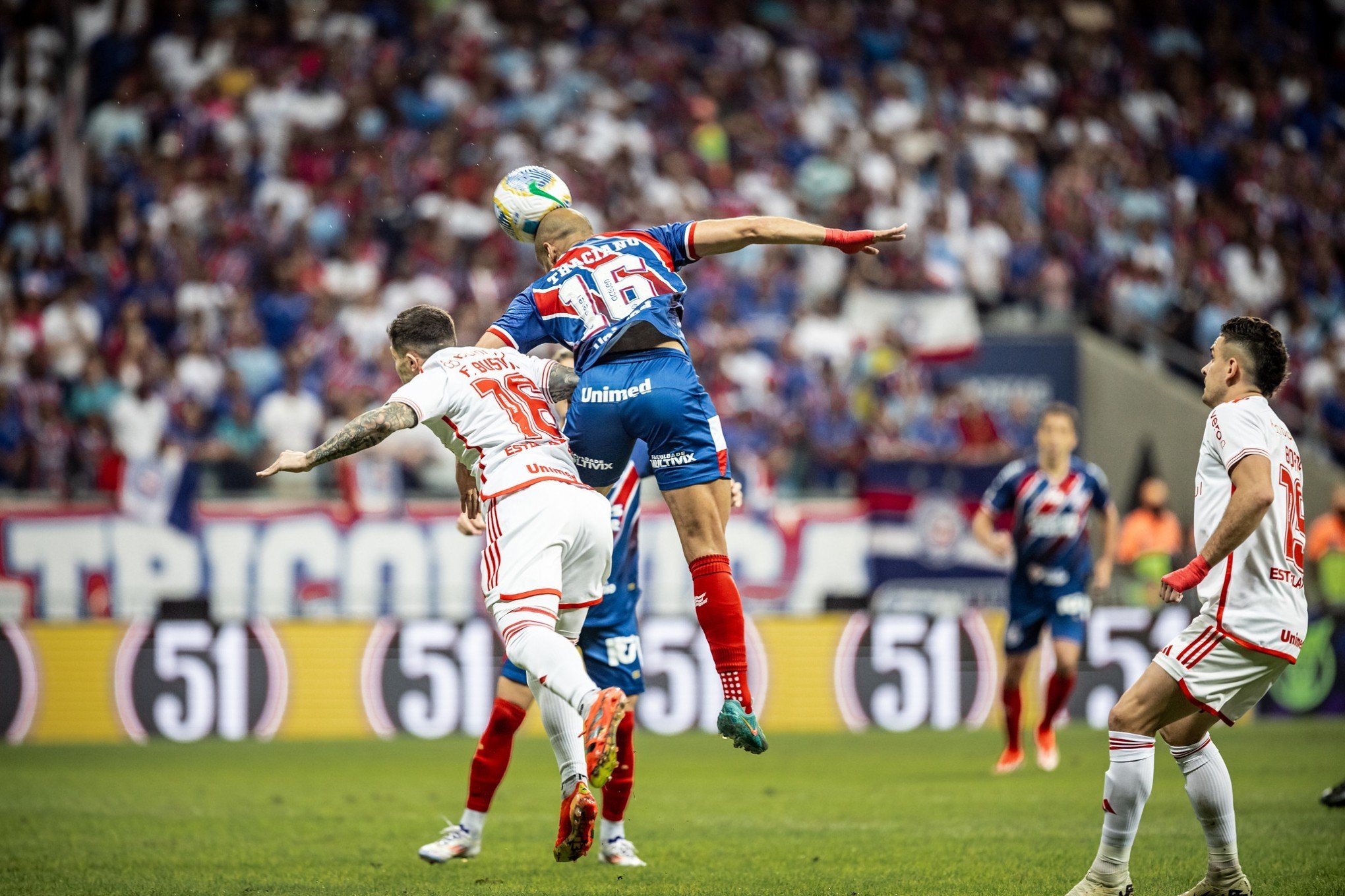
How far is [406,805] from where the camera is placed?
1000cm

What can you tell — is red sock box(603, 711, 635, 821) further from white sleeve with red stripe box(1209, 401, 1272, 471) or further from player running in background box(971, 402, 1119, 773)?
player running in background box(971, 402, 1119, 773)

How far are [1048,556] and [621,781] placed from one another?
537cm

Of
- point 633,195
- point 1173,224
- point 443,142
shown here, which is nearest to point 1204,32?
point 1173,224

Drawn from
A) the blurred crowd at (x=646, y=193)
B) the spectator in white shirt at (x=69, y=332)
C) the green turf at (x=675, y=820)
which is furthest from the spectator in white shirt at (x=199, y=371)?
the green turf at (x=675, y=820)

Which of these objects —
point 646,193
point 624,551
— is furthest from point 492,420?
point 646,193

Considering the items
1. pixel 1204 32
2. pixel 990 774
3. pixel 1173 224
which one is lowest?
pixel 990 774

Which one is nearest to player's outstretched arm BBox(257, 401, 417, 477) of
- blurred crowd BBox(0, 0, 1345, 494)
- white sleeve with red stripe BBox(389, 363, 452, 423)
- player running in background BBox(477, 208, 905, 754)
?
white sleeve with red stripe BBox(389, 363, 452, 423)

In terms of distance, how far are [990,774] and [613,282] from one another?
6.16 meters

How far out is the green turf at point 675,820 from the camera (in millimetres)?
7141

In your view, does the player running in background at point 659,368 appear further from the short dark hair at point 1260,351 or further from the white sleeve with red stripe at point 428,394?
the short dark hair at point 1260,351

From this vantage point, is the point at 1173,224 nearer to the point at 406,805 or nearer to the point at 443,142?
the point at 443,142

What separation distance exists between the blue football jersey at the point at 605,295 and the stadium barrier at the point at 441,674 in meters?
7.63

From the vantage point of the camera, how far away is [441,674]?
1455cm

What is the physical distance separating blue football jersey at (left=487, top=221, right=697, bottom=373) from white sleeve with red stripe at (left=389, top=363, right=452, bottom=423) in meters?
0.55
